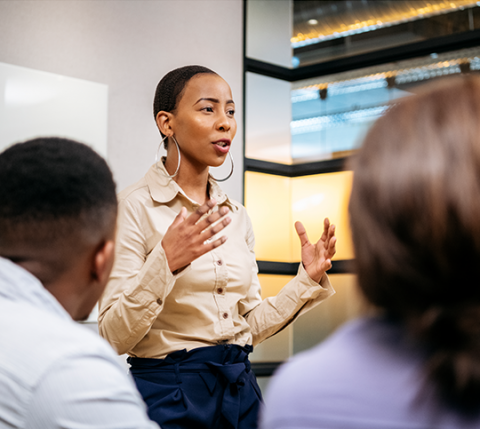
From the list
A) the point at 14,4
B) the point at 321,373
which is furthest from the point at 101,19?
the point at 321,373

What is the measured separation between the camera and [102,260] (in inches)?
34.3

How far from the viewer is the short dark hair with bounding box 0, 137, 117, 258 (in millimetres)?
802

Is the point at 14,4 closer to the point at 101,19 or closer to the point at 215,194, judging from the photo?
the point at 101,19

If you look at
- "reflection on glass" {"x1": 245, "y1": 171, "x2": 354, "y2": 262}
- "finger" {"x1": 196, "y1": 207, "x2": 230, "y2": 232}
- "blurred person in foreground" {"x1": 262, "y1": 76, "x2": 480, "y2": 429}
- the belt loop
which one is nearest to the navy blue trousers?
the belt loop

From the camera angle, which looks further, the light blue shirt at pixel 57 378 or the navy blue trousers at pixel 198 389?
the navy blue trousers at pixel 198 389

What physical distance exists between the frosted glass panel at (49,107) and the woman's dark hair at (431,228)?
2.26 m

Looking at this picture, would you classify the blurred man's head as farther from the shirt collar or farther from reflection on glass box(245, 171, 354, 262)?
reflection on glass box(245, 171, 354, 262)

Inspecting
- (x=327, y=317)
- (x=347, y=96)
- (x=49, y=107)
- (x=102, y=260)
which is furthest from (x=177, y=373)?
(x=347, y=96)

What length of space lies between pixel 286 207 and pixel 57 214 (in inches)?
123

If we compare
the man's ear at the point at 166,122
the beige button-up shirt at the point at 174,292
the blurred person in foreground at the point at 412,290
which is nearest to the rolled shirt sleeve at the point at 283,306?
the beige button-up shirt at the point at 174,292

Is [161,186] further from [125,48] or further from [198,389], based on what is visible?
[125,48]

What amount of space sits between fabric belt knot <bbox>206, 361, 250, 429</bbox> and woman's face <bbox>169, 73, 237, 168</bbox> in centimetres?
59

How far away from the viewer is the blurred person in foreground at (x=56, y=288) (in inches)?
27.0

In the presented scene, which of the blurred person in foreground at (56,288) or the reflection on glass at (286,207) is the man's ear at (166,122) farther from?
the reflection on glass at (286,207)
